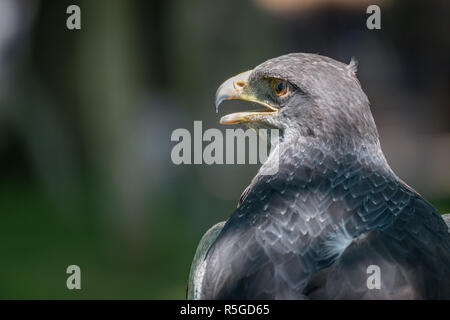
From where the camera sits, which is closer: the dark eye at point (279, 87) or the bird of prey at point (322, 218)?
the bird of prey at point (322, 218)

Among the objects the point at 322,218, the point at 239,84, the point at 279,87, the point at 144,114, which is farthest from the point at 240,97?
the point at 144,114

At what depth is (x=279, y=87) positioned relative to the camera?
13.3 ft

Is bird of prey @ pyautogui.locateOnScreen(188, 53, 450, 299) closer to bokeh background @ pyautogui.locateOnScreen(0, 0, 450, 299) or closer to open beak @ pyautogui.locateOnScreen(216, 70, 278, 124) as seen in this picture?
open beak @ pyautogui.locateOnScreen(216, 70, 278, 124)

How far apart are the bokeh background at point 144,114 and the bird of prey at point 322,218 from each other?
18.5 ft

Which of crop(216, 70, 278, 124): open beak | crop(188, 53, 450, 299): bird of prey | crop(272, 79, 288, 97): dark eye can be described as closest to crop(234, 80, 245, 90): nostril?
crop(216, 70, 278, 124): open beak

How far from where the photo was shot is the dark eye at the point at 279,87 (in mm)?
4023

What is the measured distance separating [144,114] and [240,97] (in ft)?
29.2

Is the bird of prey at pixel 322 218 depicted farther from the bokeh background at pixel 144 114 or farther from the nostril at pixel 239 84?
the bokeh background at pixel 144 114

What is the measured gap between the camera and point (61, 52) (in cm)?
1380

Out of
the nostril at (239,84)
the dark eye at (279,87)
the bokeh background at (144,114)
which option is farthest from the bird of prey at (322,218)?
the bokeh background at (144,114)

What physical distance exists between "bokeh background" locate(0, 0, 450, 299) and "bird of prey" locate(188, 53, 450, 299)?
223 inches

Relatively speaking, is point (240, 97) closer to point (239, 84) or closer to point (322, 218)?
point (239, 84)

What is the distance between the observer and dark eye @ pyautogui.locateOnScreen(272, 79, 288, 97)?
4.02 m

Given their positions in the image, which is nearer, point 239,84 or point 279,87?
point 279,87
